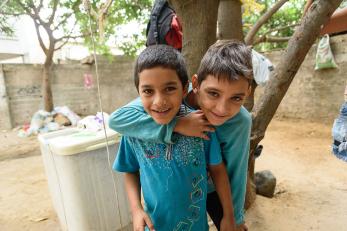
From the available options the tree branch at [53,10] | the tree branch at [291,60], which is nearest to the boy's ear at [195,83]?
the tree branch at [291,60]

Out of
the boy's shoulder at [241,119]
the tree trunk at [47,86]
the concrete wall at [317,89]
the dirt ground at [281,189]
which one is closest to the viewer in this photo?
the boy's shoulder at [241,119]

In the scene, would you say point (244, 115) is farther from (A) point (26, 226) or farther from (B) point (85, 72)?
(B) point (85, 72)

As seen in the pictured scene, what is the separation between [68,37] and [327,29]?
6477 millimetres

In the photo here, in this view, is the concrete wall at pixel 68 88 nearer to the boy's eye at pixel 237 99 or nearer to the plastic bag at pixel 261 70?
the plastic bag at pixel 261 70

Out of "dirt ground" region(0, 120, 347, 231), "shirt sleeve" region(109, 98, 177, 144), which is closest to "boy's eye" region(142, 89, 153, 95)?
"shirt sleeve" region(109, 98, 177, 144)

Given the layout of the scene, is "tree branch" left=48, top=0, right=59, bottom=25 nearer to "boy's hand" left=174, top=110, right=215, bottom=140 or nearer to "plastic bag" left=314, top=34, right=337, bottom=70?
"plastic bag" left=314, top=34, right=337, bottom=70

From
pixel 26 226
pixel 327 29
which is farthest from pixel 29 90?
pixel 327 29

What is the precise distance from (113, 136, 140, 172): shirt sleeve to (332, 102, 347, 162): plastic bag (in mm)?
1222

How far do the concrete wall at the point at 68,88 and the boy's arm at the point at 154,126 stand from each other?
721 centimetres

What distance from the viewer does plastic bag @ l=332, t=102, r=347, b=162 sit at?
153 centimetres

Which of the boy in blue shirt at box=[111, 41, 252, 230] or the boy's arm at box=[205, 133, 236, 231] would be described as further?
the boy's arm at box=[205, 133, 236, 231]

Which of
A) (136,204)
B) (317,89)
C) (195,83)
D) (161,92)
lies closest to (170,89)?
(161,92)

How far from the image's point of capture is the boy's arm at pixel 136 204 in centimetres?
106

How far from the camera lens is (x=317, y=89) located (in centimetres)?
635
